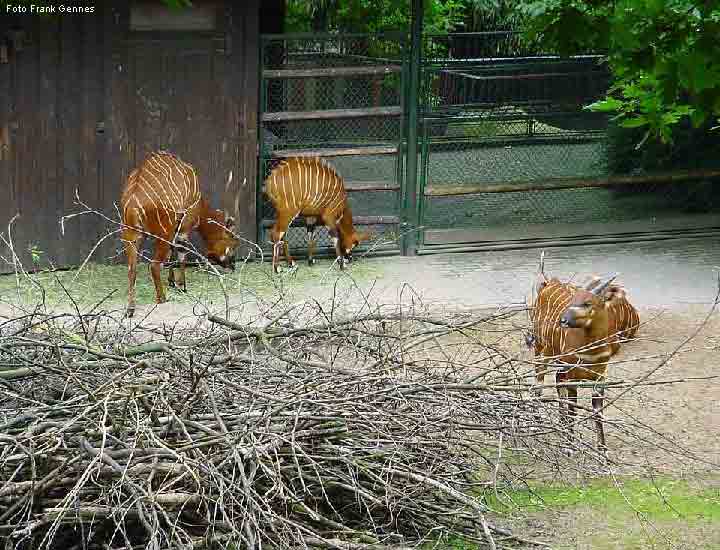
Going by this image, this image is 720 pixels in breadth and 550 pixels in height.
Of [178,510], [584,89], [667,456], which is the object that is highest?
[584,89]

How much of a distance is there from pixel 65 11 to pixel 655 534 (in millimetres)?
6417

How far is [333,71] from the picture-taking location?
1056 centimetres

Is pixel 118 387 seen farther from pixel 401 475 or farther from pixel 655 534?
pixel 655 534

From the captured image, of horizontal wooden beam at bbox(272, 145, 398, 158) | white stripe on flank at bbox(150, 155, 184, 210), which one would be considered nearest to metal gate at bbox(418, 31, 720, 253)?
horizontal wooden beam at bbox(272, 145, 398, 158)

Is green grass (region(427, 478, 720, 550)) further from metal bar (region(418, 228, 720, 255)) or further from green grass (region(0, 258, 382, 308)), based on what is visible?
metal bar (region(418, 228, 720, 255))

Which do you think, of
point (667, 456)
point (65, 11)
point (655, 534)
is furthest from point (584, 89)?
point (655, 534)

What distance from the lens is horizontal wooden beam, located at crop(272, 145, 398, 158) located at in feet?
35.3

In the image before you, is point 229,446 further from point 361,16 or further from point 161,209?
point 361,16

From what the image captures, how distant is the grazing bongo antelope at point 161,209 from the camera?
30.2 ft

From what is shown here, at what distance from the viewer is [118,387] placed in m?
4.54

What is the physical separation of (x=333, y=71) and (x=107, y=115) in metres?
1.86

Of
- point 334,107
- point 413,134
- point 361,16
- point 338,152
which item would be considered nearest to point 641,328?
point 413,134

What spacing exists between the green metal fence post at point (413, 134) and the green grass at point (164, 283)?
485 mm

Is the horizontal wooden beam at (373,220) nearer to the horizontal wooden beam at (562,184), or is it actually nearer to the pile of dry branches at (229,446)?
the horizontal wooden beam at (562,184)
